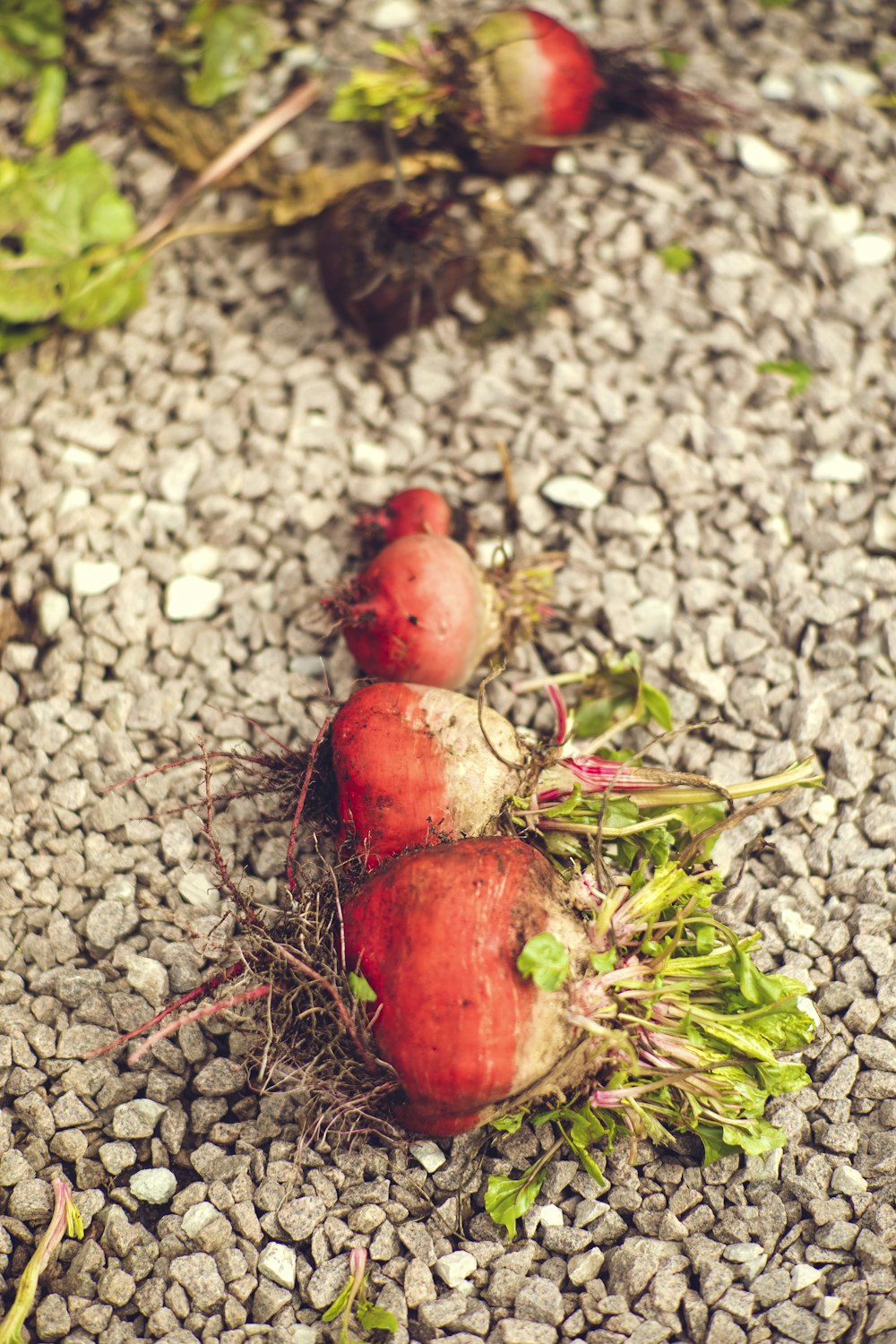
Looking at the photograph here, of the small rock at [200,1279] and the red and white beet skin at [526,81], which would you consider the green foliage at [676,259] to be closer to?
the red and white beet skin at [526,81]

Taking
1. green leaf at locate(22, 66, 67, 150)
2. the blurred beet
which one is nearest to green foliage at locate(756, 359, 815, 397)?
the blurred beet

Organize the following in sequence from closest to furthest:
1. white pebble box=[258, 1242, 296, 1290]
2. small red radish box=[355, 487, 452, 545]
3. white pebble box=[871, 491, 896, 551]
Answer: white pebble box=[258, 1242, 296, 1290] < small red radish box=[355, 487, 452, 545] < white pebble box=[871, 491, 896, 551]

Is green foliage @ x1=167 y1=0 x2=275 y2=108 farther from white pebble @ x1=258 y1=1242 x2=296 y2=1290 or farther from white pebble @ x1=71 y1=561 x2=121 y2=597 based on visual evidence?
white pebble @ x1=258 y1=1242 x2=296 y2=1290

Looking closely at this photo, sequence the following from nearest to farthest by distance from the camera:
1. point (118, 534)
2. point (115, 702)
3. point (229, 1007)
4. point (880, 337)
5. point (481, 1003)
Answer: point (481, 1003)
point (229, 1007)
point (115, 702)
point (118, 534)
point (880, 337)

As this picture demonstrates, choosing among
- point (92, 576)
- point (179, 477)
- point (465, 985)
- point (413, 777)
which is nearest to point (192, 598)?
point (92, 576)

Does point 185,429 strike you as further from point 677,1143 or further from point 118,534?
point 677,1143

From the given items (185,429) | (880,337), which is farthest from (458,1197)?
(880,337)

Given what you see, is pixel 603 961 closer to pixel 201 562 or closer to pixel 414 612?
pixel 414 612
